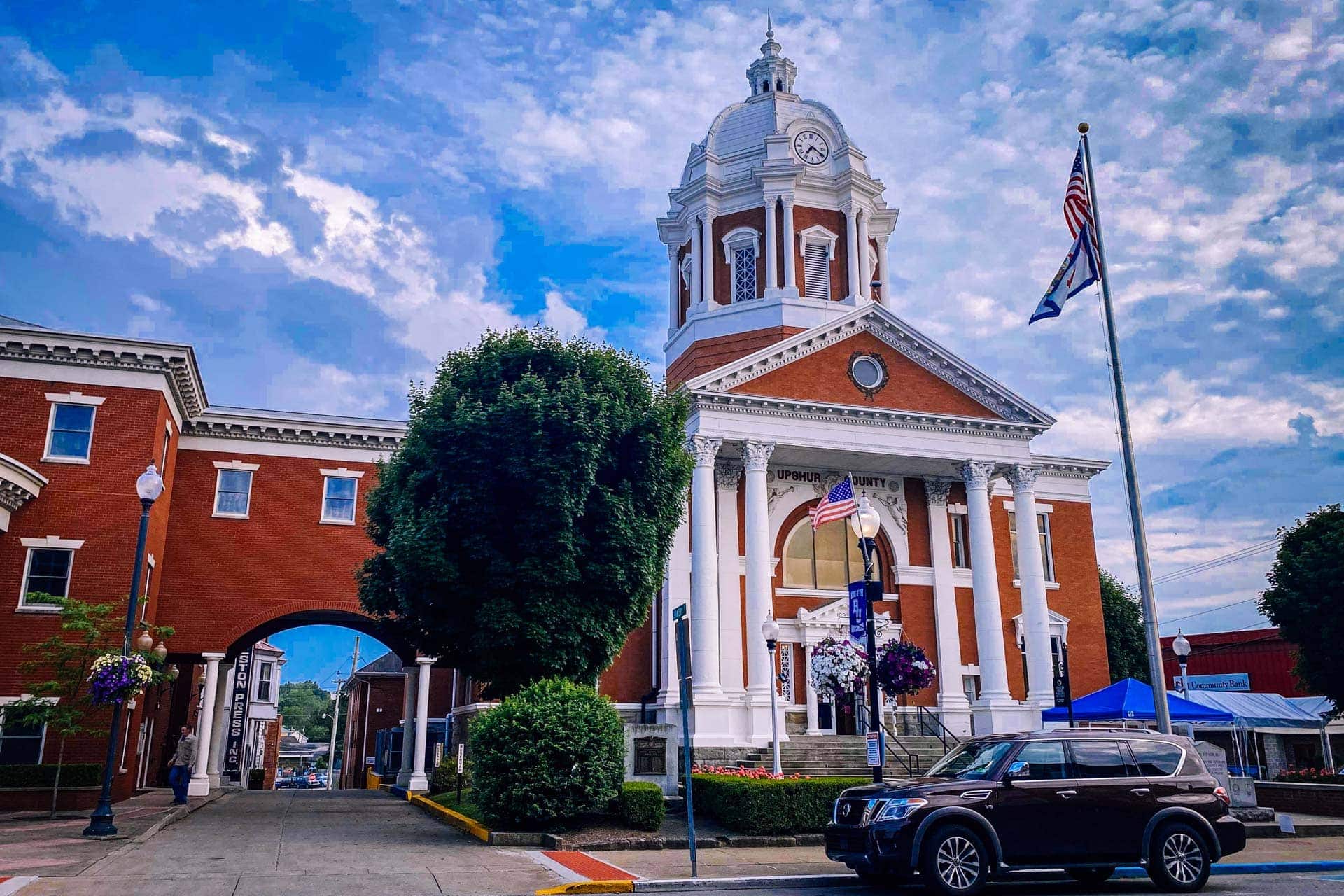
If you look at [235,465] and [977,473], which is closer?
[235,465]

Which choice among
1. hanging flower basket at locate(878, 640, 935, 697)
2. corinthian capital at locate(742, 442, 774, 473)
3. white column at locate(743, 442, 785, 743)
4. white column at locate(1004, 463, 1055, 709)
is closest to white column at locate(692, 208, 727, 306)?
corinthian capital at locate(742, 442, 774, 473)

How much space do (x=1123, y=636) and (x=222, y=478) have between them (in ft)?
153

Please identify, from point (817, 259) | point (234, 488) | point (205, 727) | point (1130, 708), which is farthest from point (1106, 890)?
point (817, 259)

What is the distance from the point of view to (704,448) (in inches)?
1220

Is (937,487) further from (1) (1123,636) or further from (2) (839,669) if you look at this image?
(1) (1123,636)

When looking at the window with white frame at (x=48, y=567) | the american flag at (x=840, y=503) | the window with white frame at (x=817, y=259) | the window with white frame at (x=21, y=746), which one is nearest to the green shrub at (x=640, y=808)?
the american flag at (x=840, y=503)

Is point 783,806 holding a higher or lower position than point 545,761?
lower

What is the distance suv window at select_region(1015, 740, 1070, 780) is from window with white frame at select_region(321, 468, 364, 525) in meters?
23.7

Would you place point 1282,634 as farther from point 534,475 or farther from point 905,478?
point 534,475

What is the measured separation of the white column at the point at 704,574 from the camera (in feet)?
96.5

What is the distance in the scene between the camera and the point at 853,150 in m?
42.1

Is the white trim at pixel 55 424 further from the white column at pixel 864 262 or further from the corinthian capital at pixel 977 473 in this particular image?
the white column at pixel 864 262

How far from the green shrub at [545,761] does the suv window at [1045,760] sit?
306 inches

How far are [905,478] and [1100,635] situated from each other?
11.2m
